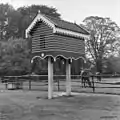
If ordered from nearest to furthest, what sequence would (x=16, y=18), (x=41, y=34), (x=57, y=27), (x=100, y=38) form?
(x=57, y=27)
(x=41, y=34)
(x=16, y=18)
(x=100, y=38)

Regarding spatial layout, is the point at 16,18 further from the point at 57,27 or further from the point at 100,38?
the point at 57,27

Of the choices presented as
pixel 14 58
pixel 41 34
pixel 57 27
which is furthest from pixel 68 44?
pixel 14 58

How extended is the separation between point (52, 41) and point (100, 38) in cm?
4098

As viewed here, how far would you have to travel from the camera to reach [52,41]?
11.2 meters

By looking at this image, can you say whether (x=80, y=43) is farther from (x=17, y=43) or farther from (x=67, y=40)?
(x=17, y=43)

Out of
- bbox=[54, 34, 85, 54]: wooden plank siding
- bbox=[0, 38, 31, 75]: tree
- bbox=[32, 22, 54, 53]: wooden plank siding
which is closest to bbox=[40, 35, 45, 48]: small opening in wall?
bbox=[32, 22, 54, 53]: wooden plank siding

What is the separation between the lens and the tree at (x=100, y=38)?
163ft

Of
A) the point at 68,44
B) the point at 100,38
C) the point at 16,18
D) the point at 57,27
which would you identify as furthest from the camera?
the point at 100,38

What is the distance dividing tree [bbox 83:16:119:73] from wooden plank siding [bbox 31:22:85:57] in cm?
3720

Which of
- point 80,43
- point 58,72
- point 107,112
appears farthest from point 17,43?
point 107,112

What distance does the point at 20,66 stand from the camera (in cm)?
3303

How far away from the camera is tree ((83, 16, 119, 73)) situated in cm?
4953

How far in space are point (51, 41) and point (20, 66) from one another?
73.9 feet

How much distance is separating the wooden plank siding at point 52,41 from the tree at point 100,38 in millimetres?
37198
